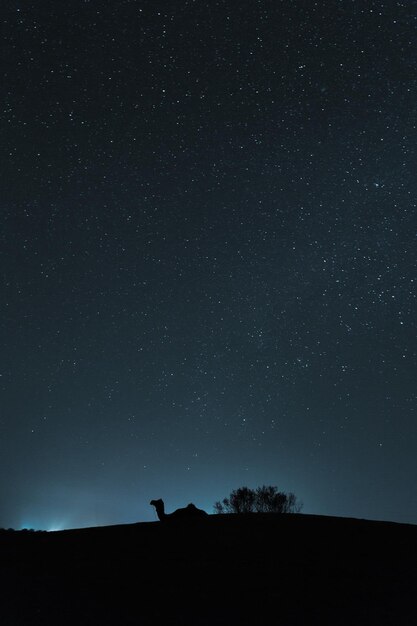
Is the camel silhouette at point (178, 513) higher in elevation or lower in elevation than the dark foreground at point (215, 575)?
higher

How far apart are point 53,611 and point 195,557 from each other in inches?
166

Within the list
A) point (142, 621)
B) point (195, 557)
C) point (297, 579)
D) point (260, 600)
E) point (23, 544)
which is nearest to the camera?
point (142, 621)

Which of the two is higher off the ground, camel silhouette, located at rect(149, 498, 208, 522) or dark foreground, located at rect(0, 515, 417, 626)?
camel silhouette, located at rect(149, 498, 208, 522)

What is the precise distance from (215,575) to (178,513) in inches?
236

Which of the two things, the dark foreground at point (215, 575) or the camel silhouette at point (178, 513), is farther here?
the camel silhouette at point (178, 513)

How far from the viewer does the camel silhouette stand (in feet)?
65.8

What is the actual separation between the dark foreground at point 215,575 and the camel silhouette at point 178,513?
0.57m

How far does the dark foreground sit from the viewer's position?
12422 mm

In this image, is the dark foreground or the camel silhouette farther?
the camel silhouette

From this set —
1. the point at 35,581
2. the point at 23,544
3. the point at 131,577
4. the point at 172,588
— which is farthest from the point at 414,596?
the point at 23,544

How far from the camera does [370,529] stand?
18500mm

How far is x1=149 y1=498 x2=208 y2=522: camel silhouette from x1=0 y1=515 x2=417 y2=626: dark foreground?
573mm

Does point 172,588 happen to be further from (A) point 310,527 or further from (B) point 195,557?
(A) point 310,527

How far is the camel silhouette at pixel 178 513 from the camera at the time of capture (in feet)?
65.8
